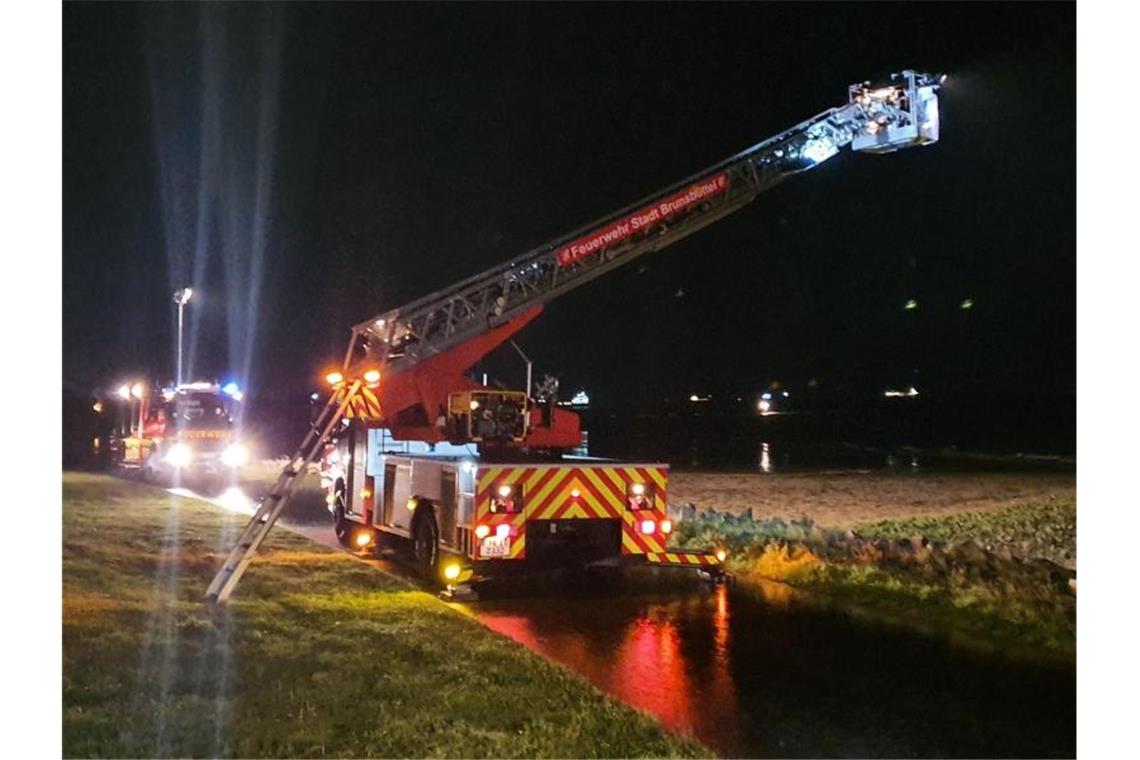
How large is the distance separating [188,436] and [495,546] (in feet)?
55.9

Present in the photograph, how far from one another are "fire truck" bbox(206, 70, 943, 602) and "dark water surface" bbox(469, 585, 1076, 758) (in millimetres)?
1112

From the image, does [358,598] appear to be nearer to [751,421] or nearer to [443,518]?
[443,518]

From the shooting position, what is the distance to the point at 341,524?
1450 cm

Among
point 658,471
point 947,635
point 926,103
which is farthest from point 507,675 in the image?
point 926,103

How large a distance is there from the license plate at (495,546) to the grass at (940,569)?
107 inches

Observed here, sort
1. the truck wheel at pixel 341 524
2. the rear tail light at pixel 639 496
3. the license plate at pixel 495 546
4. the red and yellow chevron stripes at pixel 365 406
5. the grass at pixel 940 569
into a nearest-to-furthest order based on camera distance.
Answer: the grass at pixel 940 569 → the license plate at pixel 495 546 → the rear tail light at pixel 639 496 → the red and yellow chevron stripes at pixel 365 406 → the truck wheel at pixel 341 524

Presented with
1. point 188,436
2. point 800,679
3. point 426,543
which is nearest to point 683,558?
point 426,543

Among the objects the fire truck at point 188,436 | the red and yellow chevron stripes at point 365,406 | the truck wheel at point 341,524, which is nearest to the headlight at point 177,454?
the fire truck at point 188,436

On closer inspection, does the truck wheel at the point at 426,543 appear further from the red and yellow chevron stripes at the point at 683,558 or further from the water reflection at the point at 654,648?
the red and yellow chevron stripes at the point at 683,558

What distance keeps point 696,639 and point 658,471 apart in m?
2.88

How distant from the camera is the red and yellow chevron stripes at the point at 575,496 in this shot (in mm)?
10445

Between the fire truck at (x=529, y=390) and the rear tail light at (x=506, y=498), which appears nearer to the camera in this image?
the rear tail light at (x=506, y=498)

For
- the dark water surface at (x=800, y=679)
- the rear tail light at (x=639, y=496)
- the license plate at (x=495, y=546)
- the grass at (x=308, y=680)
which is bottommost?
the dark water surface at (x=800, y=679)

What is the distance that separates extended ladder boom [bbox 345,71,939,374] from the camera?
40.2ft
